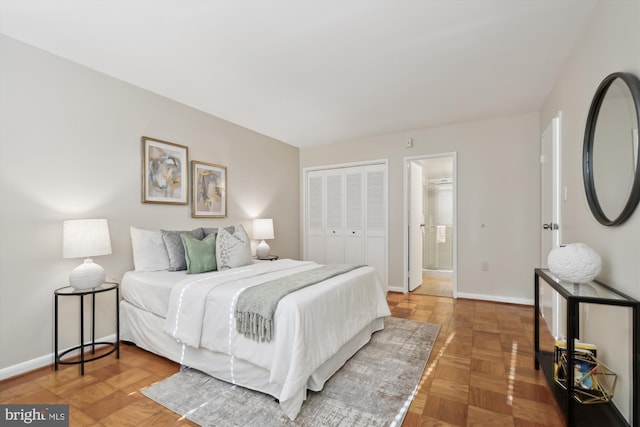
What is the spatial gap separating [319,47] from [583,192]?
7.23 feet

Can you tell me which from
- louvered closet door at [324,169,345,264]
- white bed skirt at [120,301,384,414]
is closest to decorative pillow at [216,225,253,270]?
white bed skirt at [120,301,384,414]

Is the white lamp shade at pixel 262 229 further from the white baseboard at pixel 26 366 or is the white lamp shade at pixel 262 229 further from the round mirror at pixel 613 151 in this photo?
the round mirror at pixel 613 151

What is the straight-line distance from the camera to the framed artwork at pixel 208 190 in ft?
11.9

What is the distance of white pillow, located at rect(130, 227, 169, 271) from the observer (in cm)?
286

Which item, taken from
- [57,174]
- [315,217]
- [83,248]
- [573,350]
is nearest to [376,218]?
[315,217]

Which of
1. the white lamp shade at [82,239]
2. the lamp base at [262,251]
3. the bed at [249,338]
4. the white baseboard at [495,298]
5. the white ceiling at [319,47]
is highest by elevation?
the white ceiling at [319,47]

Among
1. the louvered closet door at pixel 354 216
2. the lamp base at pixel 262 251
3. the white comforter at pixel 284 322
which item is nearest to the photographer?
the white comforter at pixel 284 322

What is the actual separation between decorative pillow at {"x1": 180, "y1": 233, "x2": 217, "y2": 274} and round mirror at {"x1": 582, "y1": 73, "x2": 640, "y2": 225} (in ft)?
9.58

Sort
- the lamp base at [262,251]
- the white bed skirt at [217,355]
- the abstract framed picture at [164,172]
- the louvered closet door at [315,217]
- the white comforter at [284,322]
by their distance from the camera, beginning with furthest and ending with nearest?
the louvered closet door at [315,217]
the lamp base at [262,251]
the abstract framed picture at [164,172]
the white bed skirt at [217,355]
the white comforter at [284,322]

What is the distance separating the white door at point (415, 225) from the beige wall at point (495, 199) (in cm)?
48

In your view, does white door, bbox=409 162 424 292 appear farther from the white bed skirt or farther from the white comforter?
the white comforter

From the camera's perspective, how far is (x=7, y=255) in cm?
222

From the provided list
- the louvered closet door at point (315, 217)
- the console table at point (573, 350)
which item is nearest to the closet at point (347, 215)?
the louvered closet door at point (315, 217)

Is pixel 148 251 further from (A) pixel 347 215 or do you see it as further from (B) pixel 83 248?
(A) pixel 347 215
